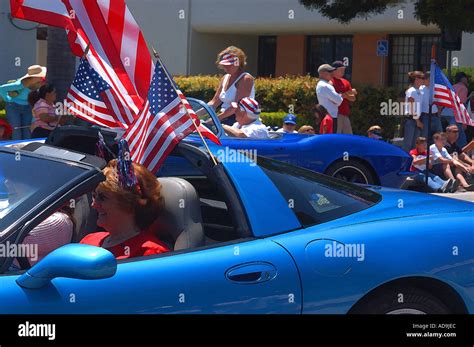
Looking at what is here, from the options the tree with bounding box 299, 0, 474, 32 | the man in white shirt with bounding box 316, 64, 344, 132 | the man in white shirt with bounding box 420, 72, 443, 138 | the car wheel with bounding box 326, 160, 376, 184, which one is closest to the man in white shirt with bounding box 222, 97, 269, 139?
the car wheel with bounding box 326, 160, 376, 184

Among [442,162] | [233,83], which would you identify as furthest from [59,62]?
[442,162]

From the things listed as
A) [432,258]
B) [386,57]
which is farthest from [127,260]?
[386,57]

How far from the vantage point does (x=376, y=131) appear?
46.9 feet

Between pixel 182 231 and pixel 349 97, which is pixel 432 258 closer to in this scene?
pixel 182 231

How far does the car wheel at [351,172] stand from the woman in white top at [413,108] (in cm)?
445

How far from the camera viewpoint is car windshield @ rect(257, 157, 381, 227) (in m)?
4.33

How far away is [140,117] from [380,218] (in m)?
1.35

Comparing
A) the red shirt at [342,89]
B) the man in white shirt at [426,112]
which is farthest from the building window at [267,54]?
the red shirt at [342,89]

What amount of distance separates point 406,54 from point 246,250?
24946 millimetres

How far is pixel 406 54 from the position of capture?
28.1 meters
